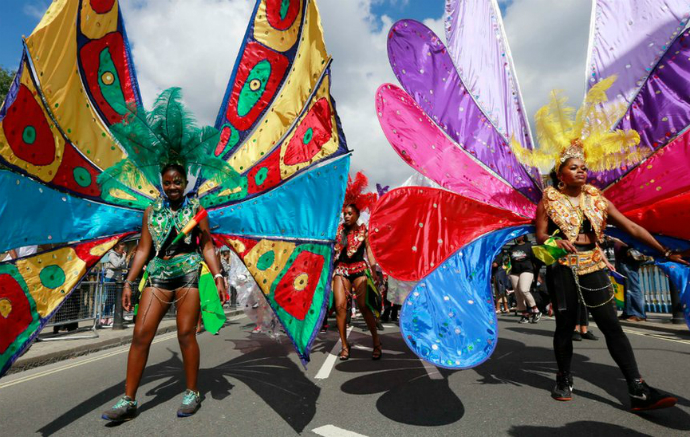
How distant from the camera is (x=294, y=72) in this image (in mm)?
3797

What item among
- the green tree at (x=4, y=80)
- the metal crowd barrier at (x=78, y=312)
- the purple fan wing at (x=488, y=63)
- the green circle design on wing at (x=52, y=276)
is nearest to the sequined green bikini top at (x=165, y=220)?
the green circle design on wing at (x=52, y=276)

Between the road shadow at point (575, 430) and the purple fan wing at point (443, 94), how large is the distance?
1880 millimetres

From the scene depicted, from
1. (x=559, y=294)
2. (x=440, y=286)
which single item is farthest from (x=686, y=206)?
(x=440, y=286)

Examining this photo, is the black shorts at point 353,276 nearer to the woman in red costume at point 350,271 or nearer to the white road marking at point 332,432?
the woman in red costume at point 350,271

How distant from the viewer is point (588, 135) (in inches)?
135

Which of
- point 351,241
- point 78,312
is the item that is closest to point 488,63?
point 351,241

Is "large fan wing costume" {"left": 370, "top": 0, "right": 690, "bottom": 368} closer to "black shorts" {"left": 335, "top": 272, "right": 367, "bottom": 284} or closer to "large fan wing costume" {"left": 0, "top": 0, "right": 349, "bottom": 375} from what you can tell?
"large fan wing costume" {"left": 0, "top": 0, "right": 349, "bottom": 375}

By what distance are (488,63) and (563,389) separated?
2806 mm

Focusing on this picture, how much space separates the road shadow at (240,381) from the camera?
327 centimetres

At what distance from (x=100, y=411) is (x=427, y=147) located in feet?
11.0

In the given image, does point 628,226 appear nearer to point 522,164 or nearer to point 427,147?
point 522,164

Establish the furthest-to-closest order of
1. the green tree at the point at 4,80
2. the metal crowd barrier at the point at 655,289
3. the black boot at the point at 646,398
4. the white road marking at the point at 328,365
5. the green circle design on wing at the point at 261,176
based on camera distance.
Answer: the green tree at the point at 4,80 → the metal crowd barrier at the point at 655,289 → the white road marking at the point at 328,365 → the green circle design on wing at the point at 261,176 → the black boot at the point at 646,398

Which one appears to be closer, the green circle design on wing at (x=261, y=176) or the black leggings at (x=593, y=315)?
the black leggings at (x=593, y=315)

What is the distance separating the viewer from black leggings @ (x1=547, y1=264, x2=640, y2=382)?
309cm
